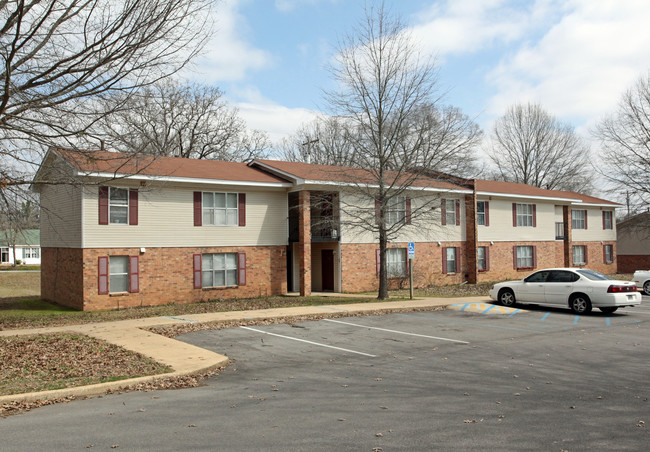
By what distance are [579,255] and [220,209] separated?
29.4 meters

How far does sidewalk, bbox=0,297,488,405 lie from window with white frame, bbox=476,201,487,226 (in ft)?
37.0

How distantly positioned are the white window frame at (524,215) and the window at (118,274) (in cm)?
2467

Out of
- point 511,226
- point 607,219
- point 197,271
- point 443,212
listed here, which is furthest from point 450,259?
point 607,219

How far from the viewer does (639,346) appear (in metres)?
12.4

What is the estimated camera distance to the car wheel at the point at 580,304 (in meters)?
18.2

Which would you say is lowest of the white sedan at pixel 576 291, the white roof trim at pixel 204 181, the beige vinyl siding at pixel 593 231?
the white sedan at pixel 576 291

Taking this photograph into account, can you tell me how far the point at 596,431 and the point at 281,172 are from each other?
21.8 metres

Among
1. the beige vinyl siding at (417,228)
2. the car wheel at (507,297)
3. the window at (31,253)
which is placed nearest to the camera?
the car wheel at (507,297)

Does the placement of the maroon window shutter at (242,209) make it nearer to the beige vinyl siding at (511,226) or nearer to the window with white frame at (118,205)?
the window with white frame at (118,205)

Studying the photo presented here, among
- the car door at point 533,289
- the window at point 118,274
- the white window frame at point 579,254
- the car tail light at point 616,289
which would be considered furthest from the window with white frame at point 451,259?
the window at point 118,274

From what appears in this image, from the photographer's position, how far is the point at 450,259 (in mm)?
32812

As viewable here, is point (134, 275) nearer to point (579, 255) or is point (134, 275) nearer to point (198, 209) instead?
point (198, 209)

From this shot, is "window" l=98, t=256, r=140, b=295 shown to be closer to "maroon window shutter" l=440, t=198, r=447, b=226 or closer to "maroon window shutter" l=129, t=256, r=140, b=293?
"maroon window shutter" l=129, t=256, r=140, b=293

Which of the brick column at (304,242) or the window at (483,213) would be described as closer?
the brick column at (304,242)
